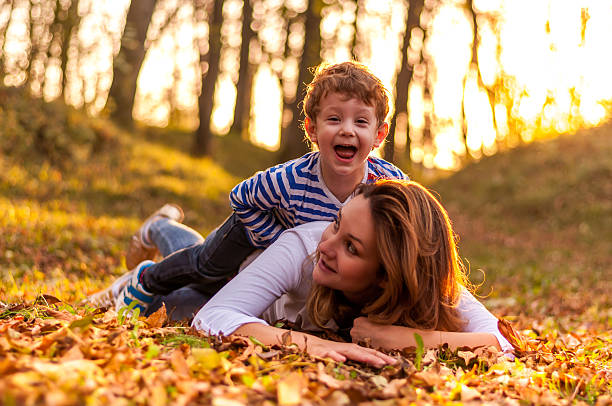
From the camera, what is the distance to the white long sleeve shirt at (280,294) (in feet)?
9.61

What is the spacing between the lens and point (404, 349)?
2896mm

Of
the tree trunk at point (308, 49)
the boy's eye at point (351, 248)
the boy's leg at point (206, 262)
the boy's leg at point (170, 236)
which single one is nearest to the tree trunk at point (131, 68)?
the tree trunk at point (308, 49)

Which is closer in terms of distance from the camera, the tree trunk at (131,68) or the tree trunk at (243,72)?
the tree trunk at (131,68)

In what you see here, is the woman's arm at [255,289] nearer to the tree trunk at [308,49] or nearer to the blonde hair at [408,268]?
the blonde hair at [408,268]

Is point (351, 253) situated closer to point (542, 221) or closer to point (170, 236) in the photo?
point (170, 236)

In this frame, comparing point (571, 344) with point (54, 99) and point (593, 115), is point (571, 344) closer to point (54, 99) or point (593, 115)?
point (54, 99)

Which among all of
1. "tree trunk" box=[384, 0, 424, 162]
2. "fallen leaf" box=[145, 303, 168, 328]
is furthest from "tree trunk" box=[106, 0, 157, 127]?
"fallen leaf" box=[145, 303, 168, 328]

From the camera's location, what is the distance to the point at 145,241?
5.30 m

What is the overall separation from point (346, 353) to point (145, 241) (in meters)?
3.12

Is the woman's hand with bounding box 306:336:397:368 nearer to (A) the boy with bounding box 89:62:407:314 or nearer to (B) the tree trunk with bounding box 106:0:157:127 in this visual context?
(A) the boy with bounding box 89:62:407:314

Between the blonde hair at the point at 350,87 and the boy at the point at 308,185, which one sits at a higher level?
the blonde hair at the point at 350,87

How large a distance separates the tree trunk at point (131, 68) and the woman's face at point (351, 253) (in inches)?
463

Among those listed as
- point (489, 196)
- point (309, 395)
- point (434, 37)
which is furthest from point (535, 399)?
point (434, 37)

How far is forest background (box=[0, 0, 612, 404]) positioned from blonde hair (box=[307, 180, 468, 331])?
8.8 inches
